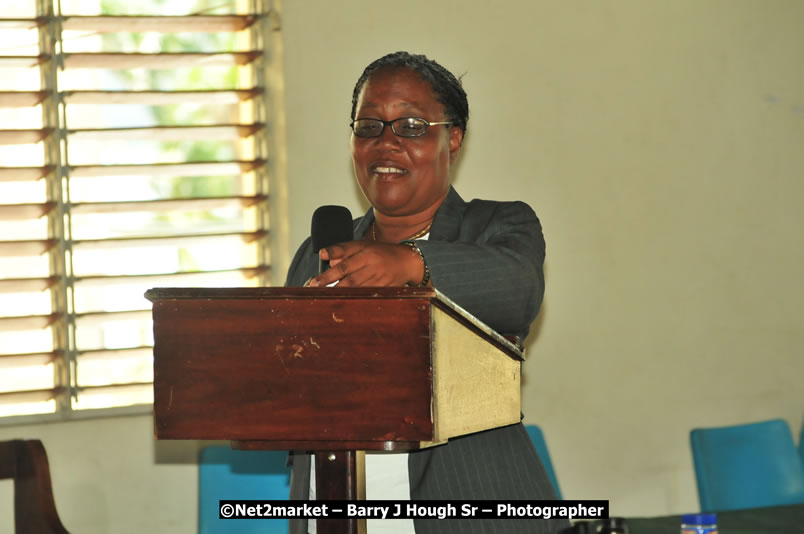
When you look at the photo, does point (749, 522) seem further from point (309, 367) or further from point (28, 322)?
point (28, 322)

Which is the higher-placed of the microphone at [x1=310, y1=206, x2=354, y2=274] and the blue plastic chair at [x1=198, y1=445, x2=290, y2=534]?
the microphone at [x1=310, y1=206, x2=354, y2=274]

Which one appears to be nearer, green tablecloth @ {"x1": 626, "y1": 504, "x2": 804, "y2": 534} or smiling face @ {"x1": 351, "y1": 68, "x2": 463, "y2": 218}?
smiling face @ {"x1": 351, "y1": 68, "x2": 463, "y2": 218}

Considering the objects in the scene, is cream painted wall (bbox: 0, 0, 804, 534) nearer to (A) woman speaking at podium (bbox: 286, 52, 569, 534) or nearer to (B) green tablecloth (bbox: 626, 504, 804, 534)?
(B) green tablecloth (bbox: 626, 504, 804, 534)

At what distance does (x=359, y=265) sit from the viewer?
112 centimetres

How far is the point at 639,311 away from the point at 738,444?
796 mm

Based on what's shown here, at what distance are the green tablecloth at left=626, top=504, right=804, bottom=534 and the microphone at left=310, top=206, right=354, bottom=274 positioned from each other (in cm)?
164

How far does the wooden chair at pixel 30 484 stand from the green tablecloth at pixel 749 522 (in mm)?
1609

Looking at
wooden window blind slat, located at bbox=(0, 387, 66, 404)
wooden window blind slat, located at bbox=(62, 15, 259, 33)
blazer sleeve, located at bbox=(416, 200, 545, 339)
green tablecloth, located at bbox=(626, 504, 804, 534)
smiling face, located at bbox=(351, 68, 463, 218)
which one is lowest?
green tablecloth, located at bbox=(626, 504, 804, 534)

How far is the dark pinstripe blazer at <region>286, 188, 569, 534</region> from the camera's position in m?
1.27

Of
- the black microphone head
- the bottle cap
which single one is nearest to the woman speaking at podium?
the black microphone head

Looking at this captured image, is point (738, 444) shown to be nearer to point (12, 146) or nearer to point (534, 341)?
point (534, 341)

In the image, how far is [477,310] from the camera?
4.25 feet

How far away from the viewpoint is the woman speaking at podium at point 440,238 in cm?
136

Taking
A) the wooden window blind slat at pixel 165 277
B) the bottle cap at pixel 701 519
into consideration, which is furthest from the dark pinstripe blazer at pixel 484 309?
the wooden window blind slat at pixel 165 277
